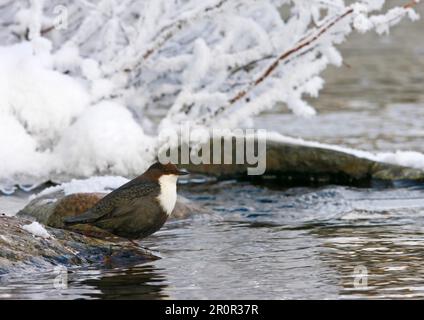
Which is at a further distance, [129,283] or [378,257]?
[378,257]

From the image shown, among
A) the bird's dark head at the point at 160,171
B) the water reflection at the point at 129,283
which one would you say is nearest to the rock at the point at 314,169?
the bird's dark head at the point at 160,171

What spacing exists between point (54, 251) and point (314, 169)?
431cm

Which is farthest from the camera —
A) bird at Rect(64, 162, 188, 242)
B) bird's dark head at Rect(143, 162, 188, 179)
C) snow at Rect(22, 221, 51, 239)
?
bird's dark head at Rect(143, 162, 188, 179)

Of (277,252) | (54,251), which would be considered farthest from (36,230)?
(277,252)

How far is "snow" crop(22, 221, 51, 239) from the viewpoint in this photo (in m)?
7.40

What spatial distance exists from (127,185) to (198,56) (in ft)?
10.5

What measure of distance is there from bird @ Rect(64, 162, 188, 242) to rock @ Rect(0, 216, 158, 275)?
0.12 meters

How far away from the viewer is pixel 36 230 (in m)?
7.41

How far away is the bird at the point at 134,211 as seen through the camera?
7672 mm

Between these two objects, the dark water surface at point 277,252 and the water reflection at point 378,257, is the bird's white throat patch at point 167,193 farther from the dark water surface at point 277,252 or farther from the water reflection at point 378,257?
the water reflection at point 378,257

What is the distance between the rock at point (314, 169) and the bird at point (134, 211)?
3507mm

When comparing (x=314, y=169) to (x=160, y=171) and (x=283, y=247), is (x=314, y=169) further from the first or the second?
(x=160, y=171)

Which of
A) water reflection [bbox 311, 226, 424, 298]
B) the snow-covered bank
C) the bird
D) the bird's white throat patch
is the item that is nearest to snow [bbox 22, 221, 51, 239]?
the bird

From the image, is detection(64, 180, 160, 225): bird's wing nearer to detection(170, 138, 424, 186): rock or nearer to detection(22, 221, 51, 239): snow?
detection(22, 221, 51, 239): snow
